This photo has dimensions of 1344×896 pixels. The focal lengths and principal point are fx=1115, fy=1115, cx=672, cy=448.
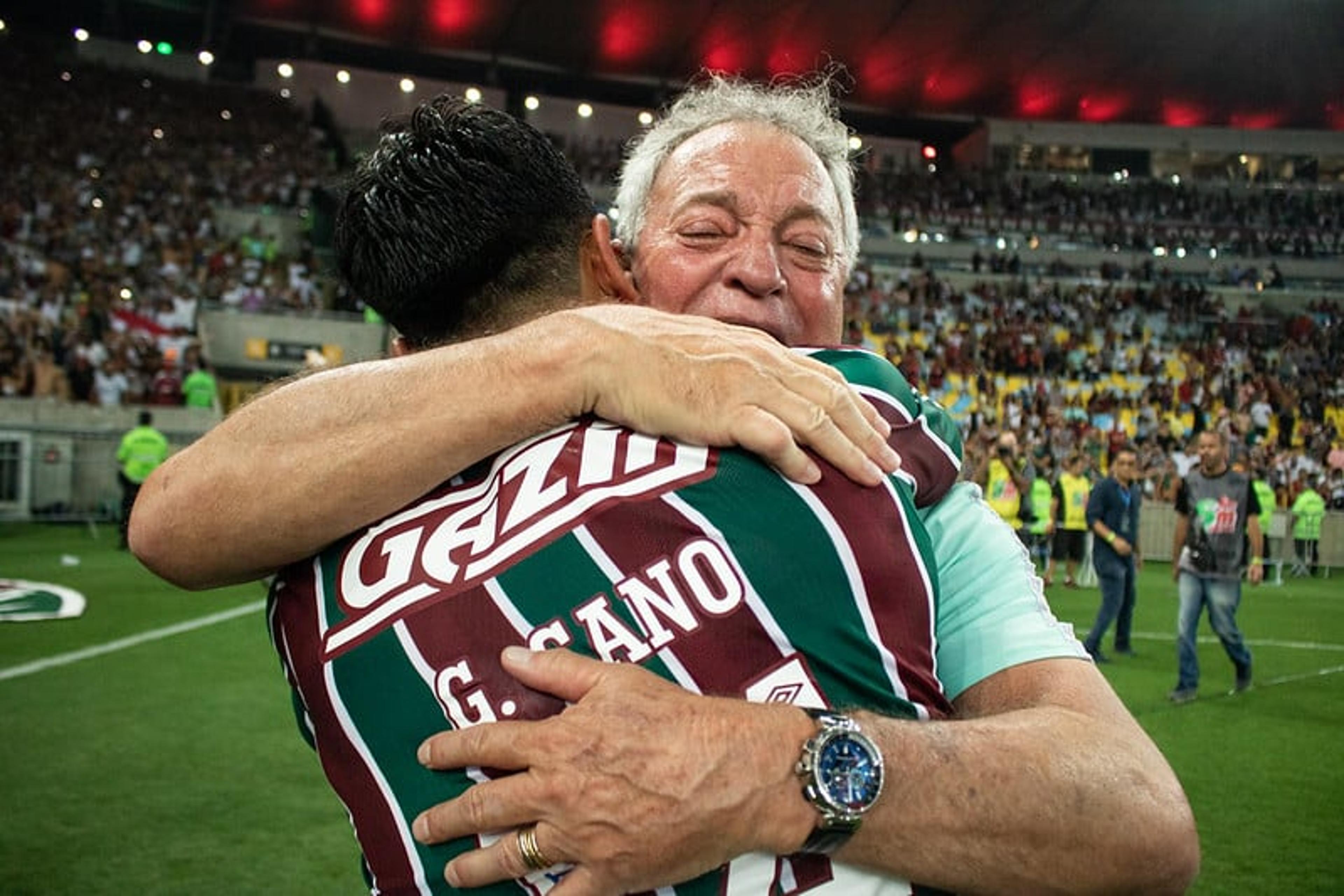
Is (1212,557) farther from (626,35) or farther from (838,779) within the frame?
(626,35)

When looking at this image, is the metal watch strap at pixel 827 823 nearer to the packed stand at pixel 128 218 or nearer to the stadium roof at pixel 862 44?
the packed stand at pixel 128 218

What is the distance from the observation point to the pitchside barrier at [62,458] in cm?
1772

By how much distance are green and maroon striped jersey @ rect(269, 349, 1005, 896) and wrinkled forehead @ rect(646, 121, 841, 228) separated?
2.85 feet

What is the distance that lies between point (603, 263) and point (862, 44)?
42395 millimetres

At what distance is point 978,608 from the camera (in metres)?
1.55

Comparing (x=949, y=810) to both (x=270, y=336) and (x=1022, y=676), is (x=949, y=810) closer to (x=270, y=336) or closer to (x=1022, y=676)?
(x=1022, y=676)

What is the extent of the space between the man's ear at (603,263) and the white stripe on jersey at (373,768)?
662 mm

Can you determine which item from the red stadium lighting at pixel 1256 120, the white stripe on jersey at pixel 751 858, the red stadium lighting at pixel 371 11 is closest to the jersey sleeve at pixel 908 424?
the white stripe on jersey at pixel 751 858

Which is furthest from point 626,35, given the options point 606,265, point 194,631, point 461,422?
point 461,422

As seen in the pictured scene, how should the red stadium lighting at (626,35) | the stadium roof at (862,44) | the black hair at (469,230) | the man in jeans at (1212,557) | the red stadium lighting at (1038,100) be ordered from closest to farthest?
the black hair at (469,230)
the man in jeans at (1212,557)
the stadium roof at (862,44)
the red stadium lighting at (626,35)
the red stadium lighting at (1038,100)

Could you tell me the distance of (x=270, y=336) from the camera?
2455 centimetres

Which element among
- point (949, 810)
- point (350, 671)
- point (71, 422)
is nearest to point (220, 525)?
point (350, 671)

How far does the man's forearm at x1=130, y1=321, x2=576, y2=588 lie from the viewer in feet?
4.55

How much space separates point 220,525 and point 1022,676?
111 centimetres
